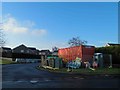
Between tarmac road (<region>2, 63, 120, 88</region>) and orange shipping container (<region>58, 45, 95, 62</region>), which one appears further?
orange shipping container (<region>58, 45, 95, 62</region>)

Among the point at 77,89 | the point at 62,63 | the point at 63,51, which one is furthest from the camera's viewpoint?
the point at 63,51

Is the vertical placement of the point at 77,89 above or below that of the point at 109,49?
below

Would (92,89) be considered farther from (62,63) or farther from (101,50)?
(101,50)

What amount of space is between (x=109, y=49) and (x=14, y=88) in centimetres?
2754

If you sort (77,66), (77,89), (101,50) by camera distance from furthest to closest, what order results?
(101,50), (77,66), (77,89)

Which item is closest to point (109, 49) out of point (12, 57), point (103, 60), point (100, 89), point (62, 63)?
point (103, 60)

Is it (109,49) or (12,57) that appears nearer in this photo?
(109,49)

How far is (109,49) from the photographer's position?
40.7 metres

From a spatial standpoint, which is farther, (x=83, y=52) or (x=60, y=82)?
(x=83, y=52)

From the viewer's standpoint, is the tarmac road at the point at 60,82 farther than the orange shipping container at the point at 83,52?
No

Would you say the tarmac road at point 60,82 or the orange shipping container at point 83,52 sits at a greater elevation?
the orange shipping container at point 83,52

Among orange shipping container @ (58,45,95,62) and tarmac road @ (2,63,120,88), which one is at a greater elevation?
orange shipping container @ (58,45,95,62)

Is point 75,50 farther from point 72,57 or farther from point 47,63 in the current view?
point 47,63

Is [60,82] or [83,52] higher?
[83,52]
